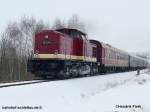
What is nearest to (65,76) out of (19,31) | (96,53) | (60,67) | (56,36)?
(60,67)

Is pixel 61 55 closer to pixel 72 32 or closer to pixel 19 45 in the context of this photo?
pixel 72 32

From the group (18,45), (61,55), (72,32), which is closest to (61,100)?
(61,55)

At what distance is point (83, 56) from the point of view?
26141 millimetres

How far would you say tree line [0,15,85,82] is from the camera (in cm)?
4697

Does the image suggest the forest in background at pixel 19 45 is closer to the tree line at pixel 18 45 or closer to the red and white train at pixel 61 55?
the tree line at pixel 18 45

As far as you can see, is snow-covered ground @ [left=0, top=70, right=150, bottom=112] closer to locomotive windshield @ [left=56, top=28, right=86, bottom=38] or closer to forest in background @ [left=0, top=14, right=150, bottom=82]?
locomotive windshield @ [left=56, top=28, right=86, bottom=38]

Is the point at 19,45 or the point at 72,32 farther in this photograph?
the point at 19,45

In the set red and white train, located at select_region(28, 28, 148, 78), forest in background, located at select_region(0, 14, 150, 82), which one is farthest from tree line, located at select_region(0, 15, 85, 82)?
red and white train, located at select_region(28, 28, 148, 78)

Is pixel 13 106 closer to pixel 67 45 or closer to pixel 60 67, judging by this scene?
pixel 60 67

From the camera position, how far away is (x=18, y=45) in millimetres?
64562

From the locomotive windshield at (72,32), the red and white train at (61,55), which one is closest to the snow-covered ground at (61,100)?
the red and white train at (61,55)

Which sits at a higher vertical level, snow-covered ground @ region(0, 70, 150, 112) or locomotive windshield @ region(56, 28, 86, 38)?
locomotive windshield @ region(56, 28, 86, 38)

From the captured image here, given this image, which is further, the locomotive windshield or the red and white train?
the locomotive windshield

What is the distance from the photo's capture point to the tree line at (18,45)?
154ft
